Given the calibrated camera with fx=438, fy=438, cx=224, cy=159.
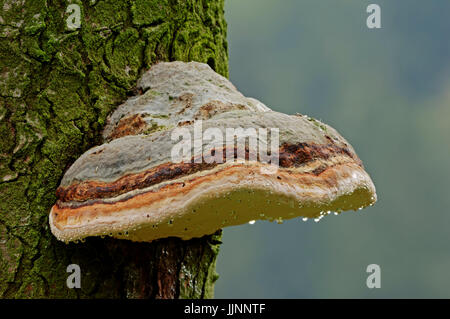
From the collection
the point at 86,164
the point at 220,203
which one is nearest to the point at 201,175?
the point at 220,203

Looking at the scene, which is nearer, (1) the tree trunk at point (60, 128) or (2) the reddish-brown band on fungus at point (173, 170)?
(2) the reddish-brown band on fungus at point (173, 170)

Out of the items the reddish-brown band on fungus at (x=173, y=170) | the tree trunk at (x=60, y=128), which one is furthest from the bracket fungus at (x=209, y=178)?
the tree trunk at (x=60, y=128)

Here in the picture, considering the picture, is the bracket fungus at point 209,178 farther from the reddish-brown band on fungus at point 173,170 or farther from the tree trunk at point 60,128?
the tree trunk at point 60,128

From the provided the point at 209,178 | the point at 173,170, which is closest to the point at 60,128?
the point at 173,170

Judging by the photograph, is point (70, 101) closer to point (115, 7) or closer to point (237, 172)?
point (115, 7)

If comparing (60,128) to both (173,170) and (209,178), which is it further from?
(209,178)
